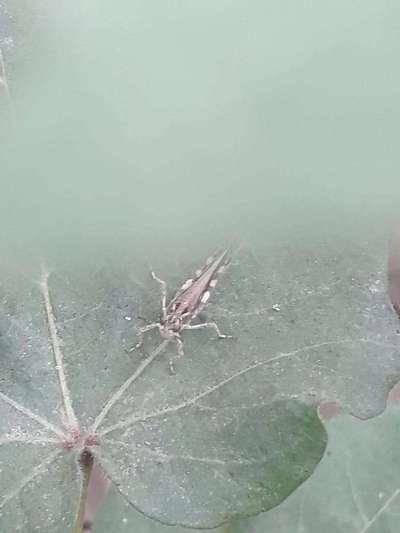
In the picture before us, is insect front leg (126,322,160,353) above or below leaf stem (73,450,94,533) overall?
above

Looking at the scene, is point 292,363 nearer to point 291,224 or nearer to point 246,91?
point 291,224

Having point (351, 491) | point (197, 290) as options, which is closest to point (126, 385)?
point (197, 290)

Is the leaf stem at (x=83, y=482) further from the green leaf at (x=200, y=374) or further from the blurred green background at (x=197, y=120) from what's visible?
the blurred green background at (x=197, y=120)

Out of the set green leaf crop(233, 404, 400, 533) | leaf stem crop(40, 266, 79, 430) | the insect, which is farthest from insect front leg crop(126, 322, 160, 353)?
green leaf crop(233, 404, 400, 533)

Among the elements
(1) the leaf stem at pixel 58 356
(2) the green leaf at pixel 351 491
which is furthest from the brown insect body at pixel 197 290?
(2) the green leaf at pixel 351 491

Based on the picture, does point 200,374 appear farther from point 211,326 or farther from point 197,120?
point 197,120

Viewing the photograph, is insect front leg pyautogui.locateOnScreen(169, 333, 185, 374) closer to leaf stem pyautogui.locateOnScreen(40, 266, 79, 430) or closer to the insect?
the insect
